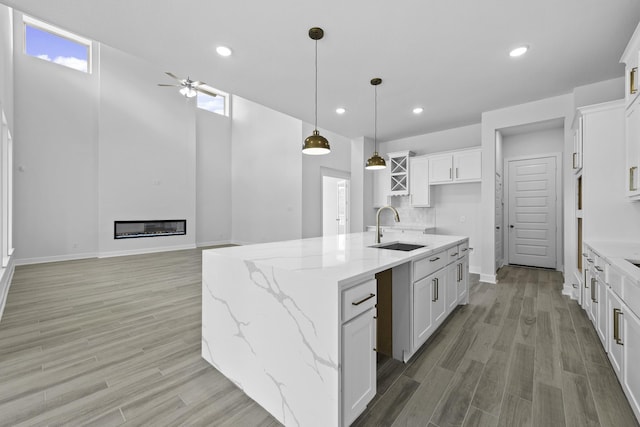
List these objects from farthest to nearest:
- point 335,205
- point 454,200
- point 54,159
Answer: point 335,205
point 54,159
point 454,200

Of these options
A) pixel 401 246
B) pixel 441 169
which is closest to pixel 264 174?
pixel 441 169

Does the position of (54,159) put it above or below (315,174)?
above

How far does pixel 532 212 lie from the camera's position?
5.25 metres

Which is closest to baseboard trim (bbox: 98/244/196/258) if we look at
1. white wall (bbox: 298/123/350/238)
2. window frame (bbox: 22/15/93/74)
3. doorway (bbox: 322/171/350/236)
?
white wall (bbox: 298/123/350/238)

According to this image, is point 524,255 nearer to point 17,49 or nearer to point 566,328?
point 566,328

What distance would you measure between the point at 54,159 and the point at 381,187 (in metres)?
6.85

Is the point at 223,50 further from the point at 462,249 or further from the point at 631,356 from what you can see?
the point at 631,356

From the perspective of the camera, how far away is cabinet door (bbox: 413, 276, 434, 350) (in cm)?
208

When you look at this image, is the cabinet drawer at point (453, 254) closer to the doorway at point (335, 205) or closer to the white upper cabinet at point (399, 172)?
the white upper cabinet at point (399, 172)

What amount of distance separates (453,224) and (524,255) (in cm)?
145

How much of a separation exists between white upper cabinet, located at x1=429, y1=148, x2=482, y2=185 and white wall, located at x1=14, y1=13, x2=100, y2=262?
732 cm

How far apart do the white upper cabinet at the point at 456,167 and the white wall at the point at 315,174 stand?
2576 mm

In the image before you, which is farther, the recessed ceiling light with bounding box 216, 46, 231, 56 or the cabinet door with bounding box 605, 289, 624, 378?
the recessed ceiling light with bounding box 216, 46, 231, 56

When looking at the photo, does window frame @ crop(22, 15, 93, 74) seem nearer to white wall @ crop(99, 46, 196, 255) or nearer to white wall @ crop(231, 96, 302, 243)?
white wall @ crop(99, 46, 196, 255)
